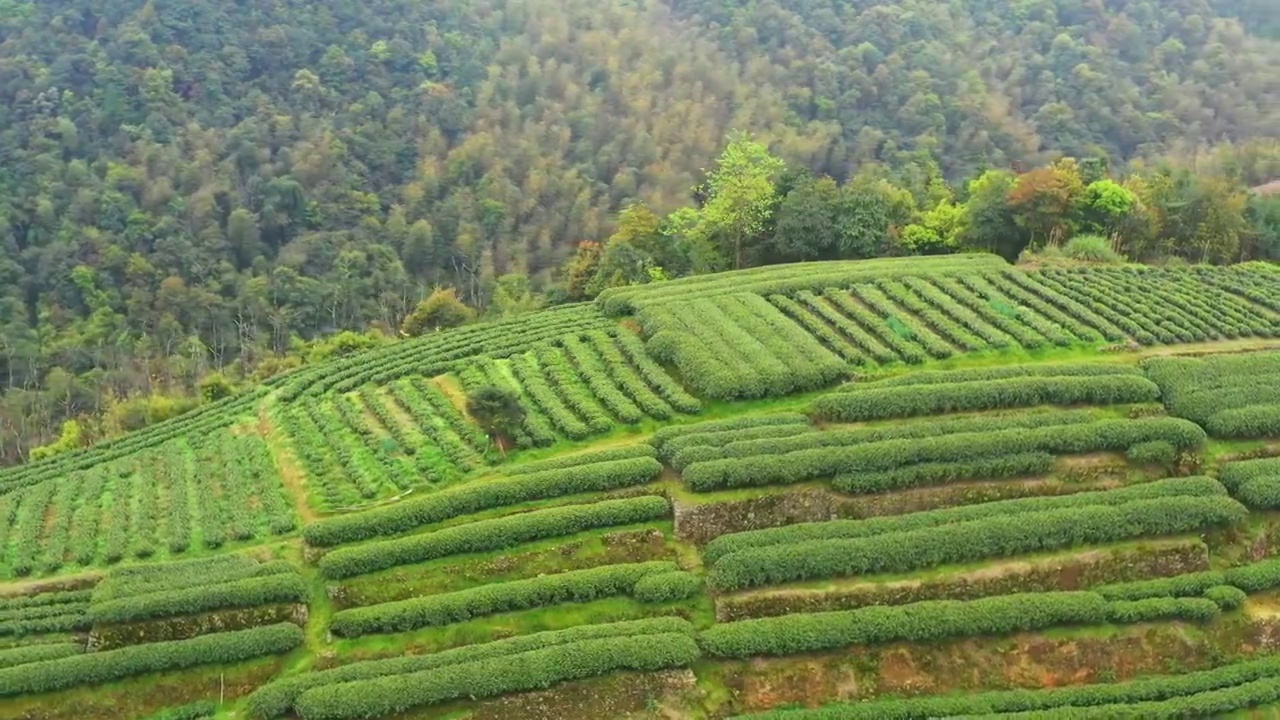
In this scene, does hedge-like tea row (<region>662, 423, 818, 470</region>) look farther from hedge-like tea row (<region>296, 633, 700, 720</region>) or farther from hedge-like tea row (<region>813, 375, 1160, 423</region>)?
hedge-like tea row (<region>296, 633, 700, 720</region>)

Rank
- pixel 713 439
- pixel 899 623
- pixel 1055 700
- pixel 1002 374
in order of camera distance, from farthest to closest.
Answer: pixel 1002 374
pixel 713 439
pixel 899 623
pixel 1055 700

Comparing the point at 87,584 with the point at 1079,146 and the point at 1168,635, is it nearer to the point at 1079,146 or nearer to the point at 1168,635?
the point at 1168,635

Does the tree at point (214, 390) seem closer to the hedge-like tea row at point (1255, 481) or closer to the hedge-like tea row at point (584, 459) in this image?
the hedge-like tea row at point (584, 459)

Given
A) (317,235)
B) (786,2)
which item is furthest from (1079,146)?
(317,235)

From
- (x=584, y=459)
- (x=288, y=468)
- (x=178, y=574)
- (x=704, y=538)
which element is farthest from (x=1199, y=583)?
(x=178, y=574)

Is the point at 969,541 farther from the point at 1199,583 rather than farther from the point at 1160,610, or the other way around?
the point at 1199,583

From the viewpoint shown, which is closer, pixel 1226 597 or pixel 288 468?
pixel 1226 597
